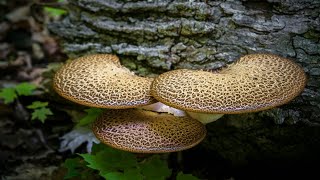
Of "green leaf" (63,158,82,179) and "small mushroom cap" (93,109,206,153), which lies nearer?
"small mushroom cap" (93,109,206,153)

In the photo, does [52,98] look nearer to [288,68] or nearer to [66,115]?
[66,115]

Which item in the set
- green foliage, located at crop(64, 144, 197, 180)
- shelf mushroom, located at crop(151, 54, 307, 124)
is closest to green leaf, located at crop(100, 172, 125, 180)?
green foliage, located at crop(64, 144, 197, 180)

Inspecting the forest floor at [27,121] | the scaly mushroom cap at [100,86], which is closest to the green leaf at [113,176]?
the scaly mushroom cap at [100,86]

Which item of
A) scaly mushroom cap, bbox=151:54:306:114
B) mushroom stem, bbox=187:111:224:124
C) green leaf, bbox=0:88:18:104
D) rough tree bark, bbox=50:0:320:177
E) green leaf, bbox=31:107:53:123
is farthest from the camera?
green leaf, bbox=0:88:18:104

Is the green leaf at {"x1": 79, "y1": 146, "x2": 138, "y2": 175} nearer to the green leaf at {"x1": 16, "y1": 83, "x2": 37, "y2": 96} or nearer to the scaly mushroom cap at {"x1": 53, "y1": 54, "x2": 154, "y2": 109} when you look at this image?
the scaly mushroom cap at {"x1": 53, "y1": 54, "x2": 154, "y2": 109}

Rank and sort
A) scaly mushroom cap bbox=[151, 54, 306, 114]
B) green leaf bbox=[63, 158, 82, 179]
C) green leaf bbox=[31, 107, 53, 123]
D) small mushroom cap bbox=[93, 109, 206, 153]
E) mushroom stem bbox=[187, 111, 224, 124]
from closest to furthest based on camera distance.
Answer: scaly mushroom cap bbox=[151, 54, 306, 114]
small mushroom cap bbox=[93, 109, 206, 153]
mushroom stem bbox=[187, 111, 224, 124]
green leaf bbox=[63, 158, 82, 179]
green leaf bbox=[31, 107, 53, 123]

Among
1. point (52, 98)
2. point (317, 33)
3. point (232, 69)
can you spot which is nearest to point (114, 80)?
point (232, 69)

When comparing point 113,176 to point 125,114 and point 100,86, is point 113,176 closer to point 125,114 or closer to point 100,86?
point 125,114

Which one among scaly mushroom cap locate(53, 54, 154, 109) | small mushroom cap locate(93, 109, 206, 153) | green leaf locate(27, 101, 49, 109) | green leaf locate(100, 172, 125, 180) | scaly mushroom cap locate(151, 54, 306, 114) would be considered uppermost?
scaly mushroom cap locate(151, 54, 306, 114)

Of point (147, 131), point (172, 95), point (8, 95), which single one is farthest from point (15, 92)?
point (172, 95)
